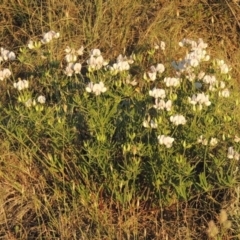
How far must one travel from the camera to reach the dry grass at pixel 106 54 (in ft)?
9.06

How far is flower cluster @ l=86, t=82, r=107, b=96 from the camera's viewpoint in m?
2.67

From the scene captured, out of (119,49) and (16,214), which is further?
(119,49)

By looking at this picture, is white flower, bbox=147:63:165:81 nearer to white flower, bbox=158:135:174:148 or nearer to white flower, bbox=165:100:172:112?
white flower, bbox=165:100:172:112

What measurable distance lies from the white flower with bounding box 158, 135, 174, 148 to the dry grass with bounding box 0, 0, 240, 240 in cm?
37

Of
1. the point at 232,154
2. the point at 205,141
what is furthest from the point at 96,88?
the point at 232,154

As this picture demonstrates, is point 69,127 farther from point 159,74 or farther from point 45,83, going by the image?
point 159,74

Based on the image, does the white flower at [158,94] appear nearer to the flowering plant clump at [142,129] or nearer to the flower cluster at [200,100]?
the flowering plant clump at [142,129]

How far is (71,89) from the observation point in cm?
298

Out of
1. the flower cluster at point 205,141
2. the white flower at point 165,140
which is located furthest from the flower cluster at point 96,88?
the flower cluster at point 205,141

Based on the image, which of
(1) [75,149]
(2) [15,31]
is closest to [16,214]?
(1) [75,149]

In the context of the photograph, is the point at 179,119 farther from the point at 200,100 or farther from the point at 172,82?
the point at 172,82

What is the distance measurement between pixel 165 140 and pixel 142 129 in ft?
0.69

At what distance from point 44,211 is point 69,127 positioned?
0.39 meters

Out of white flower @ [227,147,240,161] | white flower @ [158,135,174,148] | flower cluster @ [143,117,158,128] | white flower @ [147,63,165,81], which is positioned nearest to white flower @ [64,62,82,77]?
white flower @ [147,63,165,81]
